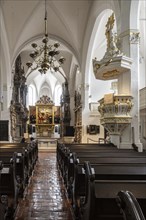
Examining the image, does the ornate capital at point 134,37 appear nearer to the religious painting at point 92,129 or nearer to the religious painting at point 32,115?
the religious painting at point 92,129

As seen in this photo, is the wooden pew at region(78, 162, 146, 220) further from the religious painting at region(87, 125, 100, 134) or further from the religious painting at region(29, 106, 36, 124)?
the religious painting at region(29, 106, 36, 124)

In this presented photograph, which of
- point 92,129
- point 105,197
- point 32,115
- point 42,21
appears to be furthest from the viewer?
point 32,115

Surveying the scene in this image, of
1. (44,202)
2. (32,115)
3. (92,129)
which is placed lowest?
(44,202)

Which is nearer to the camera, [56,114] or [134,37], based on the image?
[134,37]

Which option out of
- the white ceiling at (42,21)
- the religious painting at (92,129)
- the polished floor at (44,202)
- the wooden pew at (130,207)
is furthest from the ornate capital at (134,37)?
the religious painting at (92,129)

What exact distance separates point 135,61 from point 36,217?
598 cm

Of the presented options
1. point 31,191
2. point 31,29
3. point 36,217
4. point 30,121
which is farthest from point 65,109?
point 36,217

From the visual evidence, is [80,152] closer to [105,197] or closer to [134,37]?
[134,37]

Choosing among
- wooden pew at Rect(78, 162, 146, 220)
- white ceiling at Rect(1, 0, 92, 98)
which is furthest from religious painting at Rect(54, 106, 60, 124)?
wooden pew at Rect(78, 162, 146, 220)

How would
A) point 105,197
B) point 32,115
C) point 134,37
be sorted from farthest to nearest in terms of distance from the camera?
1. point 32,115
2. point 134,37
3. point 105,197

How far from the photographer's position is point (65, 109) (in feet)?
85.0

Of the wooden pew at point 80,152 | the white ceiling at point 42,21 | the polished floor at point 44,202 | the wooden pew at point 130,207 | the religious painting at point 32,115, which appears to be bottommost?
the polished floor at point 44,202

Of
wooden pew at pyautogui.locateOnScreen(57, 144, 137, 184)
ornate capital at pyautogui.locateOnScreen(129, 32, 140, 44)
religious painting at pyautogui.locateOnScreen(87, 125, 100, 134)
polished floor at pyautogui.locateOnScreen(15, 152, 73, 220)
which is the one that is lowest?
polished floor at pyautogui.locateOnScreen(15, 152, 73, 220)

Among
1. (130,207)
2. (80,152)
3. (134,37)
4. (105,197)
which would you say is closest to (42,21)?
(134,37)
